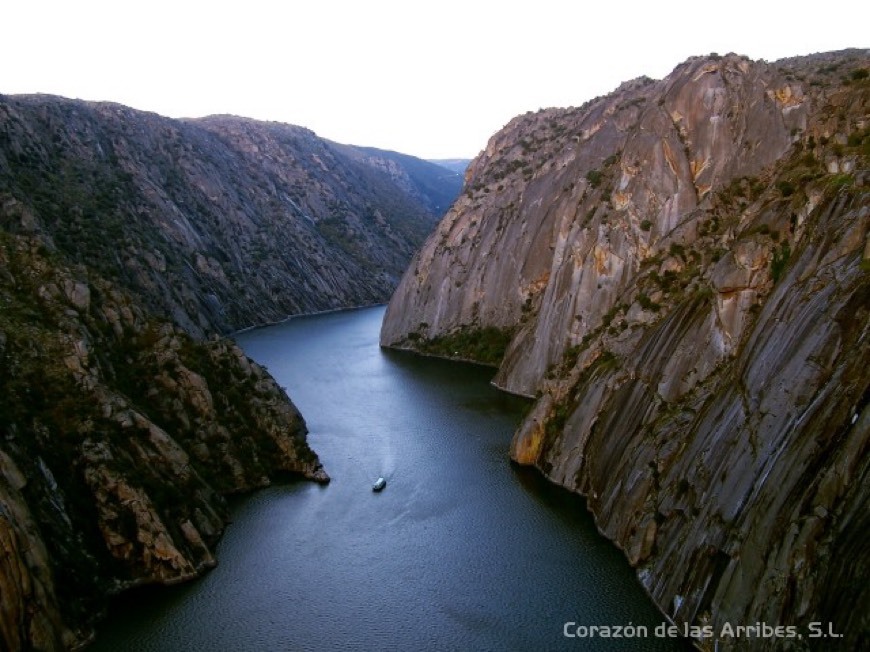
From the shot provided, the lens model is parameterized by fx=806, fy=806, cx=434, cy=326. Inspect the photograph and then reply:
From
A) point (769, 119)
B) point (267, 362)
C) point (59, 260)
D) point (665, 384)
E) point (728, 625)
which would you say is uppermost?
point (769, 119)

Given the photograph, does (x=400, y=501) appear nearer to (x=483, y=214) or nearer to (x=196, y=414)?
(x=196, y=414)

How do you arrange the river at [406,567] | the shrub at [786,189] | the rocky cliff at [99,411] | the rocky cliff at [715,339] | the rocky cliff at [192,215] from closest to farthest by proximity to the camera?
the rocky cliff at [715,339] < the river at [406,567] < the rocky cliff at [99,411] < the shrub at [786,189] < the rocky cliff at [192,215]

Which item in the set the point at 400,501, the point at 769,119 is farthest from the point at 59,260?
the point at 769,119

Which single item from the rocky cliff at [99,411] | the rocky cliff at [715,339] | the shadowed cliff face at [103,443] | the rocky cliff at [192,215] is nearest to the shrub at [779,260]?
the rocky cliff at [715,339]

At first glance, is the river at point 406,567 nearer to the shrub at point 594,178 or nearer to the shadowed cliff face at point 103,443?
the shadowed cliff face at point 103,443

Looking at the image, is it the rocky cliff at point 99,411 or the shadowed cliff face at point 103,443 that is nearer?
the shadowed cliff face at point 103,443

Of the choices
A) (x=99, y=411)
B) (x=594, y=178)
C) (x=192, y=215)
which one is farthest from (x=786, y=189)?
(x=192, y=215)

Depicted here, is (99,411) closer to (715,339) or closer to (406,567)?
(406,567)
